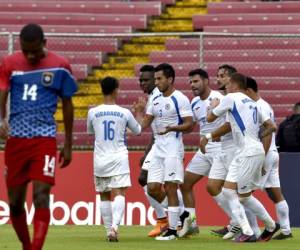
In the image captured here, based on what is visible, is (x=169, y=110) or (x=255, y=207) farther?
(x=169, y=110)

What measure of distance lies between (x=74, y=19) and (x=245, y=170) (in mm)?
12091

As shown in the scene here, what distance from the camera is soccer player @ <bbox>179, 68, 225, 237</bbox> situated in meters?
16.5

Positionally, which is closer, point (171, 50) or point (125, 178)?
point (125, 178)

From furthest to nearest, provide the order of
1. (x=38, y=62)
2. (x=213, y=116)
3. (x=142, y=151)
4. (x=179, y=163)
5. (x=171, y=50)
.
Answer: (x=171, y=50) < (x=142, y=151) < (x=179, y=163) < (x=213, y=116) < (x=38, y=62)

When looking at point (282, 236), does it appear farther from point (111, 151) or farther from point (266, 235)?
point (111, 151)

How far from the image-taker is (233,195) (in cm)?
1521

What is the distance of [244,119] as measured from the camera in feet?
49.5

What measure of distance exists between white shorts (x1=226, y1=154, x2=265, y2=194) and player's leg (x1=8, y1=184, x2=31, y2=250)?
13.7ft

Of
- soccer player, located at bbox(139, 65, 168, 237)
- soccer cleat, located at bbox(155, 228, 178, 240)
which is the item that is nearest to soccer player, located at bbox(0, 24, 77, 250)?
soccer cleat, located at bbox(155, 228, 178, 240)

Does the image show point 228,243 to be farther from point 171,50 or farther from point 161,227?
point 171,50

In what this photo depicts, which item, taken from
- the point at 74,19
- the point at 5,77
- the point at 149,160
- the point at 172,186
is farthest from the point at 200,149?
the point at 74,19

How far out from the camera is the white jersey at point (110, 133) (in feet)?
51.1

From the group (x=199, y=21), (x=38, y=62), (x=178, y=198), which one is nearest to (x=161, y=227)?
(x=178, y=198)

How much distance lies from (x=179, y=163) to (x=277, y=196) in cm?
149
